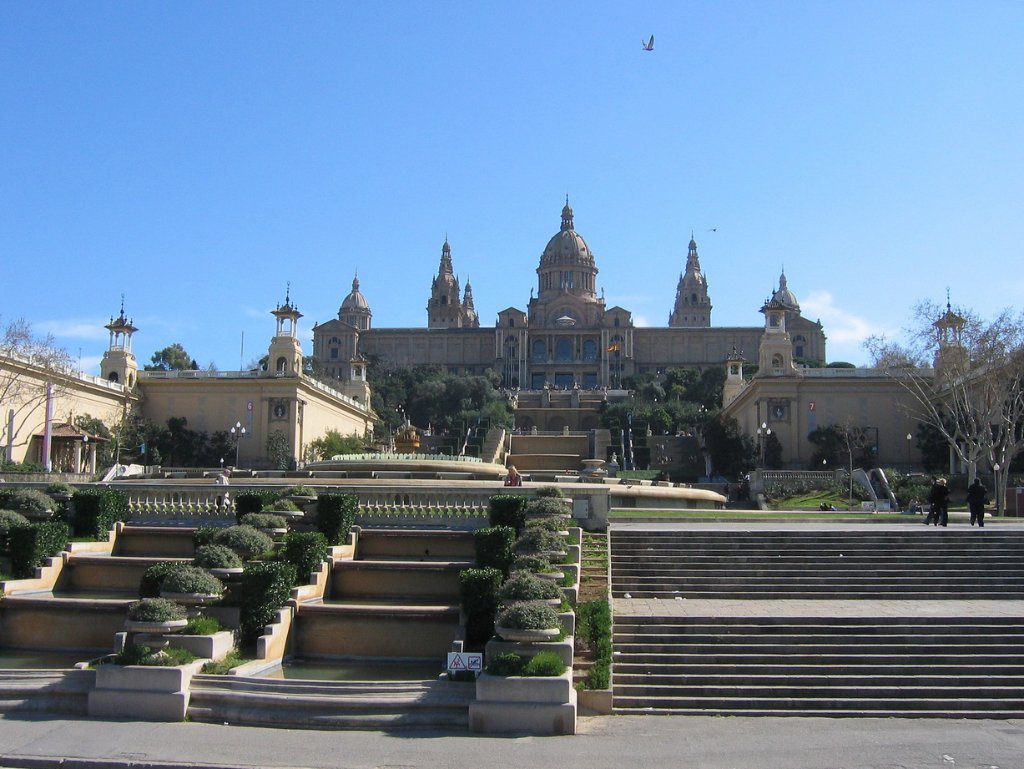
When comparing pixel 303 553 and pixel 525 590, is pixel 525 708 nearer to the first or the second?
pixel 525 590

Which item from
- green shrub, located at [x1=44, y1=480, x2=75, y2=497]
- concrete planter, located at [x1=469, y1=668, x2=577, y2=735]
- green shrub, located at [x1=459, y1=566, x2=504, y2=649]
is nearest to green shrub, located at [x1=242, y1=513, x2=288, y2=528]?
green shrub, located at [x1=44, y1=480, x2=75, y2=497]

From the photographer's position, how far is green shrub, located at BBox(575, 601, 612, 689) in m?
14.4

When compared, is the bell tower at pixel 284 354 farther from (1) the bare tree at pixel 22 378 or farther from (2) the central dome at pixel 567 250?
(2) the central dome at pixel 567 250

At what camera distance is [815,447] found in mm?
67312

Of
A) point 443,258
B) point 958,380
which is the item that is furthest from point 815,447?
point 443,258

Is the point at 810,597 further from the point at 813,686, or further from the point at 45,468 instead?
the point at 45,468

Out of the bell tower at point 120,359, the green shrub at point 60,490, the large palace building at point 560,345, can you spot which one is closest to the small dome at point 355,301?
the large palace building at point 560,345

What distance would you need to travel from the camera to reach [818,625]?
16.4m

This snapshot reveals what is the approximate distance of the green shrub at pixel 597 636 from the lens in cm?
1436

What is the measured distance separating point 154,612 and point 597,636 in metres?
6.31

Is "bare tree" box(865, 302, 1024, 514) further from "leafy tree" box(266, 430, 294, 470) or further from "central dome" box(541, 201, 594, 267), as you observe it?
"central dome" box(541, 201, 594, 267)

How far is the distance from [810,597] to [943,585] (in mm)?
2759

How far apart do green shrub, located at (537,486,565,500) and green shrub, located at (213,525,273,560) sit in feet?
19.2

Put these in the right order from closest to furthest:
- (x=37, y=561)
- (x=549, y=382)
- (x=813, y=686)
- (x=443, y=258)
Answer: (x=813, y=686) → (x=37, y=561) → (x=549, y=382) → (x=443, y=258)
